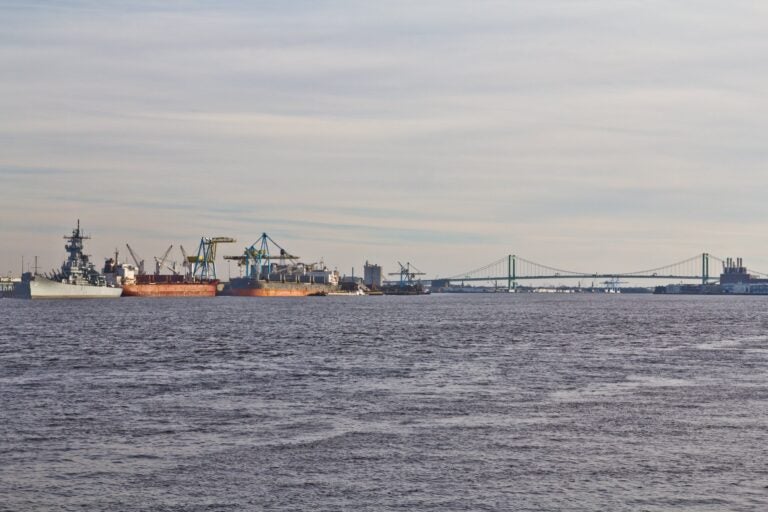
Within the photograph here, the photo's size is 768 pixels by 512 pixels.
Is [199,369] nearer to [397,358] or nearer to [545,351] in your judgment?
[397,358]

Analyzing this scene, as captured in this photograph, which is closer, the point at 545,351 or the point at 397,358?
the point at 397,358

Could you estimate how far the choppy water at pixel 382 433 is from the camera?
22172 millimetres

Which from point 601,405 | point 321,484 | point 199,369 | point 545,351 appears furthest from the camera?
point 545,351

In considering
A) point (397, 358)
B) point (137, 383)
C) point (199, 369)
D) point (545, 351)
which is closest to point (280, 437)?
point (137, 383)

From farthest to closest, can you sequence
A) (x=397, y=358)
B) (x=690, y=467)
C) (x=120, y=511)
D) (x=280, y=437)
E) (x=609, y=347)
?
(x=609, y=347)
(x=397, y=358)
(x=280, y=437)
(x=690, y=467)
(x=120, y=511)

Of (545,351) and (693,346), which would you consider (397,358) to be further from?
(693,346)

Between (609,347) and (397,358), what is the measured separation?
65.2 ft

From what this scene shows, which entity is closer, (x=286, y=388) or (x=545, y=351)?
(x=286, y=388)

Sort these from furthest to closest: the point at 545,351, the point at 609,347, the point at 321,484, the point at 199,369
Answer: the point at 609,347 → the point at 545,351 → the point at 199,369 → the point at 321,484

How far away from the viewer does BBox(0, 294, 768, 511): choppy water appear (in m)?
22.2

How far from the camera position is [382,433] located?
29.6 meters

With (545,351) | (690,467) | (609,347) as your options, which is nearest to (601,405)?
(690,467)

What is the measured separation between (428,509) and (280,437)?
887 cm

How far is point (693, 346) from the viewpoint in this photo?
72812 mm
